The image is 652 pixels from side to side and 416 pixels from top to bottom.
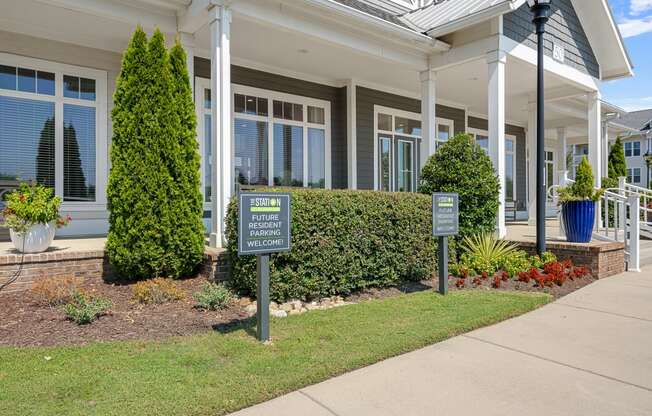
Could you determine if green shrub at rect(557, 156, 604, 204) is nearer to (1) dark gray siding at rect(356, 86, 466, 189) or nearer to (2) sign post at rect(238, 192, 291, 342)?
(1) dark gray siding at rect(356, 86, 466, 189)

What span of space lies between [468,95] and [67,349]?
37.7 ft

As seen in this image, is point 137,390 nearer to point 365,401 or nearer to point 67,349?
point 67,349

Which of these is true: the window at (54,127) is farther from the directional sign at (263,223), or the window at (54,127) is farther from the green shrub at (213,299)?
the directional sign at (263,223)

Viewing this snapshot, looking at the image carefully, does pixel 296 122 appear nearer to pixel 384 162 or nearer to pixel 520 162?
pixel 384 162

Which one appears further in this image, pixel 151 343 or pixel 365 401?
pixel 151 343

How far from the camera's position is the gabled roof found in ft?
131

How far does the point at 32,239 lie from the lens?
577 cm

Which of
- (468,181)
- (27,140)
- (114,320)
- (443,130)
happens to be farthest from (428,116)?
(27,140)

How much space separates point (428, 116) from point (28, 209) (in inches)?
284

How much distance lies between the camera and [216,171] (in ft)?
21.1

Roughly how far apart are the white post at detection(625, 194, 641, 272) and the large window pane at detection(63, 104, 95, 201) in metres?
9.24

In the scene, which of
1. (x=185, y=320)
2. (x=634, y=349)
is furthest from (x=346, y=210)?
(x=634, y=349)

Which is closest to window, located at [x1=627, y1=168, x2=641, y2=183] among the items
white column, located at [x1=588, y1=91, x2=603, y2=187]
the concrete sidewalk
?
white column, located at [x1=588, y1=91, x2=603, y2=187]

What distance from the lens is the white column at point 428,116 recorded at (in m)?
9.41
